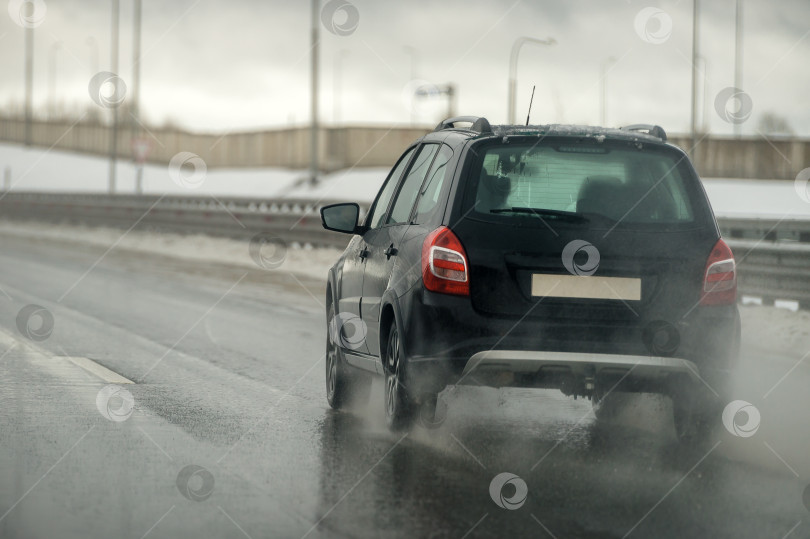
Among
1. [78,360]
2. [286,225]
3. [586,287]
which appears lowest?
[286,225]

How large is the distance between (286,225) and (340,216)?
60.2ft

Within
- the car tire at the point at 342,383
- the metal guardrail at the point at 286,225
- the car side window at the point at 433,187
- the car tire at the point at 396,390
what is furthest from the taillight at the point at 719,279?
the metal guardrail at the point at 286,225

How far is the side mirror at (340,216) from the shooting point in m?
7.65

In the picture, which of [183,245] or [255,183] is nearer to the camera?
[183,245]

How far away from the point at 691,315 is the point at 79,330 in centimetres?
750

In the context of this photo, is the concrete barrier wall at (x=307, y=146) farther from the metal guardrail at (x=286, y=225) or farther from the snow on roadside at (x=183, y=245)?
the snow on roadside at (x=183, y=245)

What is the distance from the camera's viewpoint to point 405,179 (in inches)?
304

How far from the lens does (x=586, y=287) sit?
6207 millimetres

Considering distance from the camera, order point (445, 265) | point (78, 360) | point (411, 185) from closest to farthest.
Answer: point (445, 265)
point (411, 185)
point (78, 360)

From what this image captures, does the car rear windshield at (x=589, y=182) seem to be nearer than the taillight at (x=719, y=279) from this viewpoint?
No

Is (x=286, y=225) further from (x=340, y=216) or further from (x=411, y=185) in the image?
(x=411, y=185)

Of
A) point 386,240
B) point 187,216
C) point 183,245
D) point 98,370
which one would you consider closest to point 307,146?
point 187,216

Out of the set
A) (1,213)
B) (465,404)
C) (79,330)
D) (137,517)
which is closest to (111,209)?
(1,213)

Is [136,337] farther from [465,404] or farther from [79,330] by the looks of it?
[465,404]
